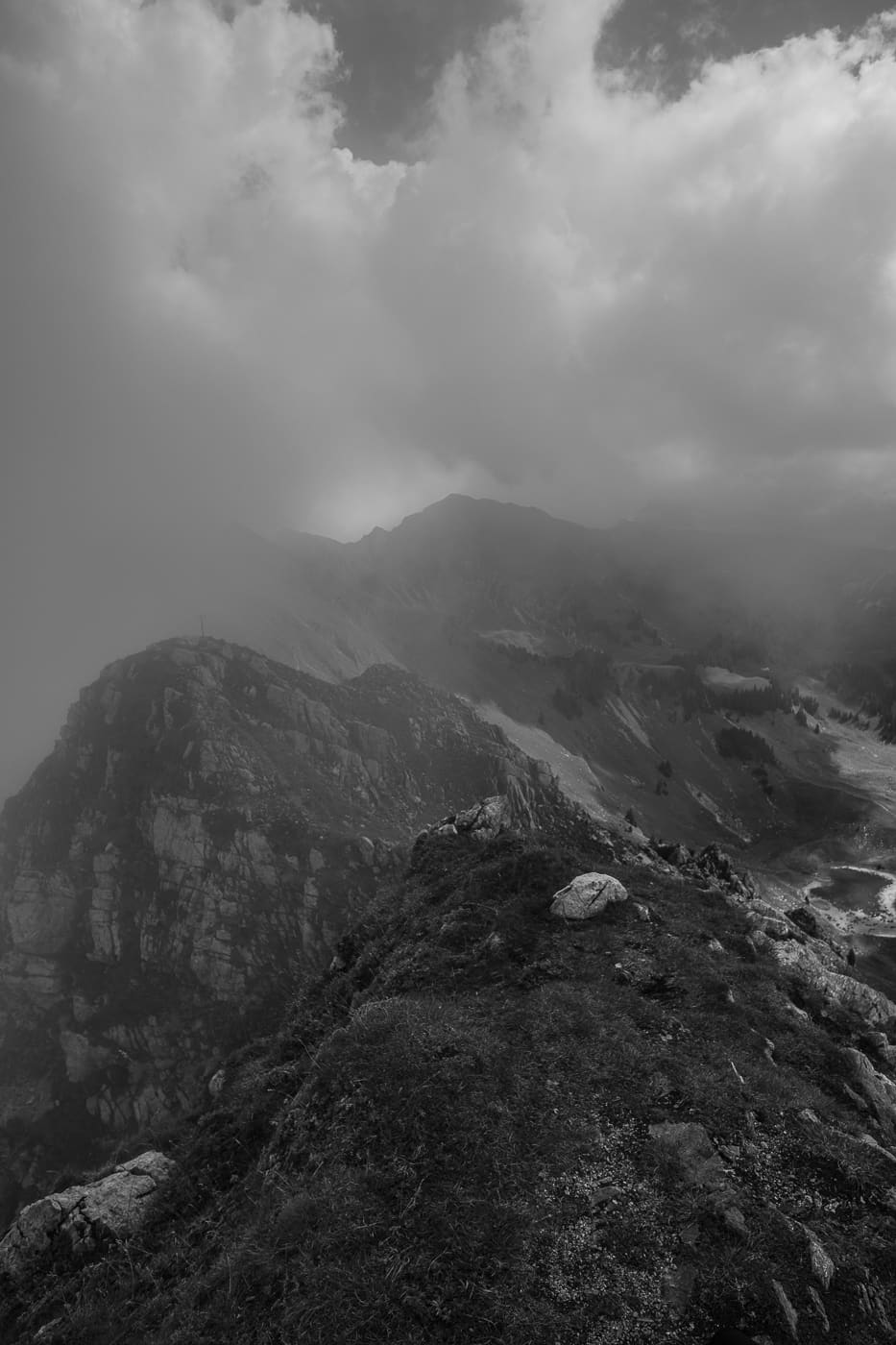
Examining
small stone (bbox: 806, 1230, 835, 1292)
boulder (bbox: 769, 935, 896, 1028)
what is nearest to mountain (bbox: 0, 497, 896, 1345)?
small stone (bbox: 806, 1230, 835, 1292)

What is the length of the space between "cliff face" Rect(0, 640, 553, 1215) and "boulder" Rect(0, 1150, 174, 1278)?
29.8 m

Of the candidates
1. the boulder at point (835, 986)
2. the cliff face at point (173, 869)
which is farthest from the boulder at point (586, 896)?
the cliff face at point (173, 869)

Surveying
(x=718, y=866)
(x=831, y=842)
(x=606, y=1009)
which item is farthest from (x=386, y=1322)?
(x=831, y=842)

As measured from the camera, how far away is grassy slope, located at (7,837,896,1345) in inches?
367

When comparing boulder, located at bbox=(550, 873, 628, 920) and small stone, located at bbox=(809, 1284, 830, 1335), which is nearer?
small stone, located at bbox=(809, 1284, 830, 1335)

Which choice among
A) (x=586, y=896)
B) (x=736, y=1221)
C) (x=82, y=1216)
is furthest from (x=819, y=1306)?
(x=82, y=1216)

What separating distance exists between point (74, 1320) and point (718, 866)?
45077 millimetres

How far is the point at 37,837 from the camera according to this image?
238 ft

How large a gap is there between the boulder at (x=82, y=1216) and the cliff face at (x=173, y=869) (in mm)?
29841

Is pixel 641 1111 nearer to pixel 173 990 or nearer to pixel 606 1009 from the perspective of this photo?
pixel 606 1009

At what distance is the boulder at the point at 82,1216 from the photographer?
1446 cm

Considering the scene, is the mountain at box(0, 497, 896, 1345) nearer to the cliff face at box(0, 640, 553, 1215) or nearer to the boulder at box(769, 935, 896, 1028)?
the boulder at box(769, 935, 896, 1028)

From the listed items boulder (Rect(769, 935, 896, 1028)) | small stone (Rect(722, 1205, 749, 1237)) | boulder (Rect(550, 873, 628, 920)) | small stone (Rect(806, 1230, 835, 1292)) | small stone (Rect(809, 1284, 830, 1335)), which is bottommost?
boulder (Rect(769, 935, 896, 1028))

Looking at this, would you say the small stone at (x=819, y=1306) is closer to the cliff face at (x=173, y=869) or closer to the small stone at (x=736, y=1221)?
the small stone at (x=736, y=1221)
